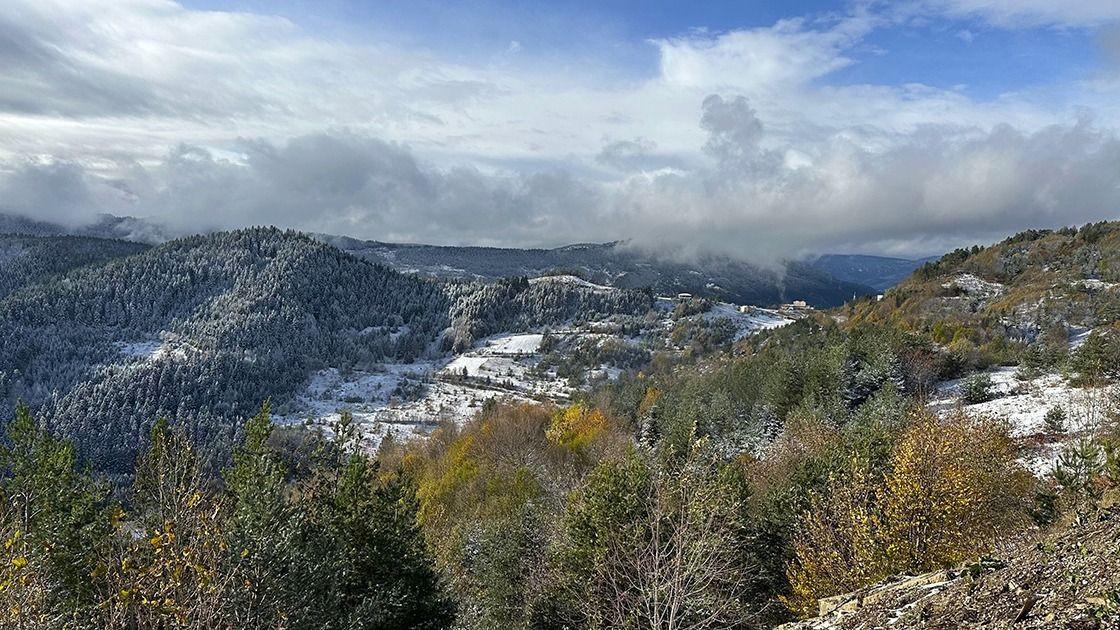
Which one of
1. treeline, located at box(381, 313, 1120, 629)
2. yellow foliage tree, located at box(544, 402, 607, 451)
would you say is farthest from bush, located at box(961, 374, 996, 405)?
yellow foliage tree, located at box(544, 402, 607, 451)

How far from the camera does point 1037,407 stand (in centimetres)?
4200

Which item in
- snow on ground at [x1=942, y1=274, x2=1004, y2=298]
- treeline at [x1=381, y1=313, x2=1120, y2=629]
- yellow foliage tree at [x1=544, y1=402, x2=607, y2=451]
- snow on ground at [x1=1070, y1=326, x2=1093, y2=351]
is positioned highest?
snow on ground at [x1=942, y1=274, x2=1004, y2=298]

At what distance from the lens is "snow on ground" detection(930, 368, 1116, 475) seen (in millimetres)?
33131

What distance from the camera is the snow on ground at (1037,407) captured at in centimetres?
3313

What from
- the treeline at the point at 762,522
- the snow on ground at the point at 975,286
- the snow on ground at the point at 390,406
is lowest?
the snow on ground at the point at 390,406

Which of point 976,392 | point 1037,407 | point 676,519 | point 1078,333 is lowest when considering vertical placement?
point 676,519

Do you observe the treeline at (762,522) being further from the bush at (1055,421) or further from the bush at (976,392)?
the bush at (976,392)

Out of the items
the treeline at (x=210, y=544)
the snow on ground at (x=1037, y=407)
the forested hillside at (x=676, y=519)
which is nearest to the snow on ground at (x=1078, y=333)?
the forested hillside at (x=676, y=519)

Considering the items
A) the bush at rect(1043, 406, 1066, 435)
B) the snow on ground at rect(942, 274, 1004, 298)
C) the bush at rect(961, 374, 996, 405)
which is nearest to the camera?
the bush at rect(1043, 406, 1066, 435)

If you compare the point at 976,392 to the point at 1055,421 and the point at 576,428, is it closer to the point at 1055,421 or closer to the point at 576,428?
the point at 1055,421

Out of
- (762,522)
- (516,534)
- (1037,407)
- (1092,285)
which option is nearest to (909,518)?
(762,522)

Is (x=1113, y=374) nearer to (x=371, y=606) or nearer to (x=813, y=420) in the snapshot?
(x=813, y=420)

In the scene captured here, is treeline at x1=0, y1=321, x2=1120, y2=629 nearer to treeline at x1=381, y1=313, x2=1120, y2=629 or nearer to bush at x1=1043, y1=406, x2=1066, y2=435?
treeline at x1=381, y1=313, x2=1120, y2=629

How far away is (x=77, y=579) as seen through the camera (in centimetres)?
1530
